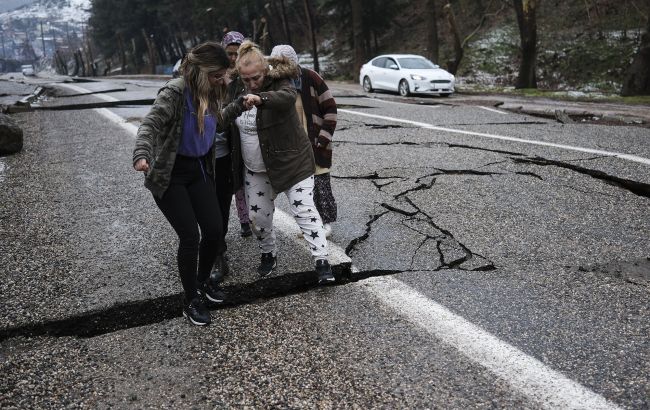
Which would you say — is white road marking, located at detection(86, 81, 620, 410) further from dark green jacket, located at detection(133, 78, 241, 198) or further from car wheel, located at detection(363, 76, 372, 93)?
car wheel, located at detection(363, 76, 372, 93)

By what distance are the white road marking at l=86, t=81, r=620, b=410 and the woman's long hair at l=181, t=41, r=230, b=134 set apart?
1.49 meters

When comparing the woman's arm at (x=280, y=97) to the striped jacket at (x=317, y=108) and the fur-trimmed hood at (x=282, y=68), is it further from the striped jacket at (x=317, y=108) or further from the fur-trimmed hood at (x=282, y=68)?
the striped jacket at (x=317, y=108)

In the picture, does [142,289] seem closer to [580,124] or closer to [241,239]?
[241,239]

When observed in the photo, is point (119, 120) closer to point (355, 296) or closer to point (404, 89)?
point (355, 296)

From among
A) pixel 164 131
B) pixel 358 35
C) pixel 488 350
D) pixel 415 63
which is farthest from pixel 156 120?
pixel 358 35

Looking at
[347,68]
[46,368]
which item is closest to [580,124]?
[46,368]

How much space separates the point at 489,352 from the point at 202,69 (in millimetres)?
2031

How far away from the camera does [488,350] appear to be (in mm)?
2537

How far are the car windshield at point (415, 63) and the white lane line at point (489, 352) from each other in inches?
585

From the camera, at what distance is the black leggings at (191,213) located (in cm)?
274

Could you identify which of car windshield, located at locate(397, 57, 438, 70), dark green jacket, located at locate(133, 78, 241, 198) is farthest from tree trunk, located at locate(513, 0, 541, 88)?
dark green jacket, located at locate(133, 78, 241, 198)

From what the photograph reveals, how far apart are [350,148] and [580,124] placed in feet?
15.0

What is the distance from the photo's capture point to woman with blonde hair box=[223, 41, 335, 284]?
3.05 m

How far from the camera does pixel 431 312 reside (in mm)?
2914
